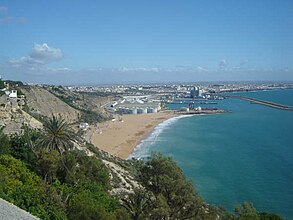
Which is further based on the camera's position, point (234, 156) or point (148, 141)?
point (148, 141)

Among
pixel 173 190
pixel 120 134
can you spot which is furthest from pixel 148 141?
pixel 173 190

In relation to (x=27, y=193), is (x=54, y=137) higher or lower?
higher

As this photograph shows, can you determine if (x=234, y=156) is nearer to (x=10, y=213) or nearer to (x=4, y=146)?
(x=4, y=146)

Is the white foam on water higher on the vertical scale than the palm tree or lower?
lower

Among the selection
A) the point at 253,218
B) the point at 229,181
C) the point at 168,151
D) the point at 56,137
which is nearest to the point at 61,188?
the point at 56,137

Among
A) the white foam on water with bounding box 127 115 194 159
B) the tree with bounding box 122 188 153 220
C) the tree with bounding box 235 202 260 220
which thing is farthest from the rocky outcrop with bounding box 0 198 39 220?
the white foam on water with bounding box 127 115 194 159

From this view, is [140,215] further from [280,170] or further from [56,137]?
[280,170]

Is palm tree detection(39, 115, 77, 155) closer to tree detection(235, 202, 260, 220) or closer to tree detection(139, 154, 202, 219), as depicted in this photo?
tree detection(139, 154, 202, 219)
